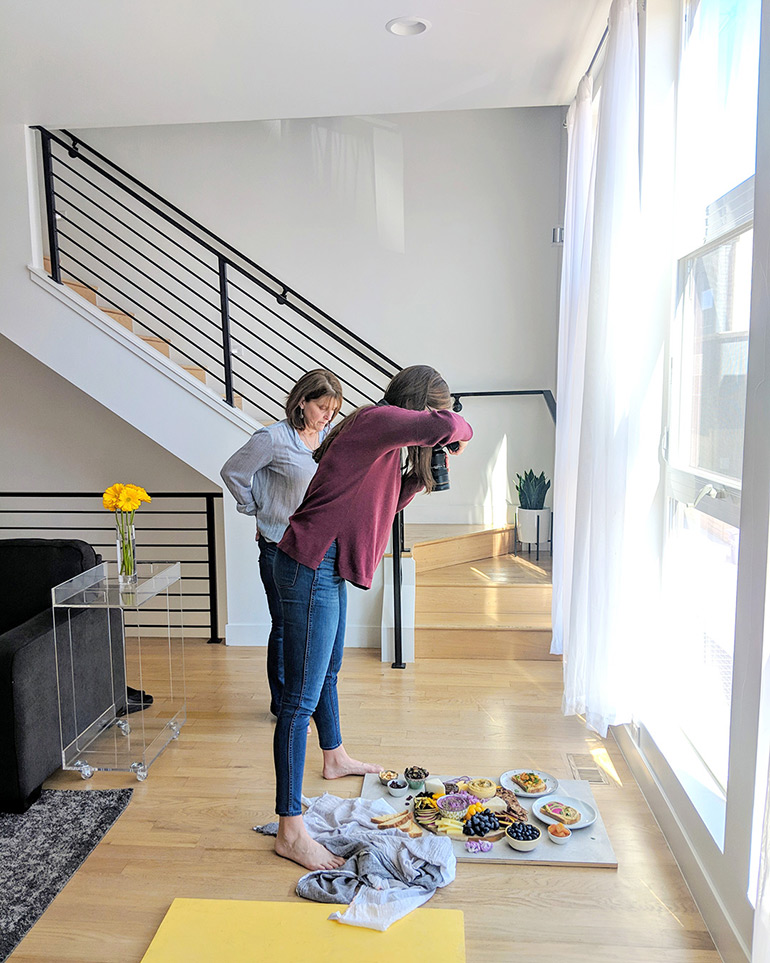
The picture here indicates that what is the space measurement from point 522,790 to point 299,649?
0.96m

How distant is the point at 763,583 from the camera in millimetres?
1615

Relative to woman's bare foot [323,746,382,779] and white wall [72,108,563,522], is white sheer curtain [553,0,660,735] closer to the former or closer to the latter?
woman's bare foot [323,746,382,779]

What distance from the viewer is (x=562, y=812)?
2.40 meters

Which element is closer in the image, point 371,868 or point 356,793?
point 371,868

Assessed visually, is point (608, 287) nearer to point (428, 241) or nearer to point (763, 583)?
point (763, 583)

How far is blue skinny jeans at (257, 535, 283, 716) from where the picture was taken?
304 cm

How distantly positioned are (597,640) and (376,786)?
92 cm

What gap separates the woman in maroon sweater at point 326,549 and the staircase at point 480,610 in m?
1.80

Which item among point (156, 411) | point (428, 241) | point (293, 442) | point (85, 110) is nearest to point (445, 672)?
point (293, 442)

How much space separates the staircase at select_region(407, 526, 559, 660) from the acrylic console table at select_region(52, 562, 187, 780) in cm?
133

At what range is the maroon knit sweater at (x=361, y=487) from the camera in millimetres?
1965

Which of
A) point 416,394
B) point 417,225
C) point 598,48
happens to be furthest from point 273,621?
point 417,225

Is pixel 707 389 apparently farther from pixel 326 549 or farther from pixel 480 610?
pixel 480 610

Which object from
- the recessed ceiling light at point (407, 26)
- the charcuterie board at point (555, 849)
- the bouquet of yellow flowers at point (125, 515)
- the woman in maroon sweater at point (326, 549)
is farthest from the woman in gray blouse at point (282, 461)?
the recessed ceiling light at point (407, 26)
